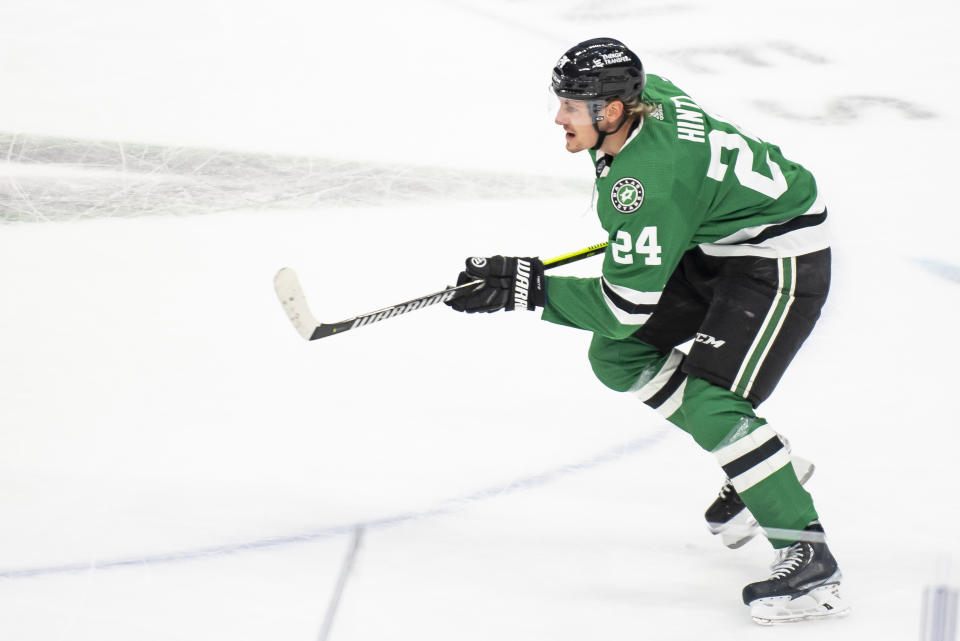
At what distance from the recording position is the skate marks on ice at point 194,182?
3848 millimetres

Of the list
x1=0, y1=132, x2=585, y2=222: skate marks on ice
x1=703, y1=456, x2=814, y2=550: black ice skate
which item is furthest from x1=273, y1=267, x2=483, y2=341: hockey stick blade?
x1=0, y1=132, x2=585, y2=222: skate marks on ice

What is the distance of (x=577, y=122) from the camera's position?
2.24 m

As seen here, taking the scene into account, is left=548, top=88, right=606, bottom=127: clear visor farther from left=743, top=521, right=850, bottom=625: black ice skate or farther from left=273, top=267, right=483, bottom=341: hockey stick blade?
left=743, top=521, right=850, bottom=625: black ice skate

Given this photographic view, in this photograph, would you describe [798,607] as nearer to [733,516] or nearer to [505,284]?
[733,516]

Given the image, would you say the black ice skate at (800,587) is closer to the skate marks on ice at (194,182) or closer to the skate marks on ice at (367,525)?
the skate marks on ice at (367,525)

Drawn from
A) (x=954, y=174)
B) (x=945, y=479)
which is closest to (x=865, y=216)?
(x=954, y=174)

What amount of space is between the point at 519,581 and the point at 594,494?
1.14 ft

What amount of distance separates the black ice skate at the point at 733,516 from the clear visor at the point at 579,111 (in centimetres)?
88

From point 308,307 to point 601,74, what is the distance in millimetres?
748

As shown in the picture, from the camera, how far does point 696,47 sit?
5133 mm

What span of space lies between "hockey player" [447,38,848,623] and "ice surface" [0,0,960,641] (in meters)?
0.26

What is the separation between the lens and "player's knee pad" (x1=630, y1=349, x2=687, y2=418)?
8.32ft

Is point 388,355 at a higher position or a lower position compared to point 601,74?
lower

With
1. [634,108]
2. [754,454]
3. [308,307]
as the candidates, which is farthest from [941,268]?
[308,307]
